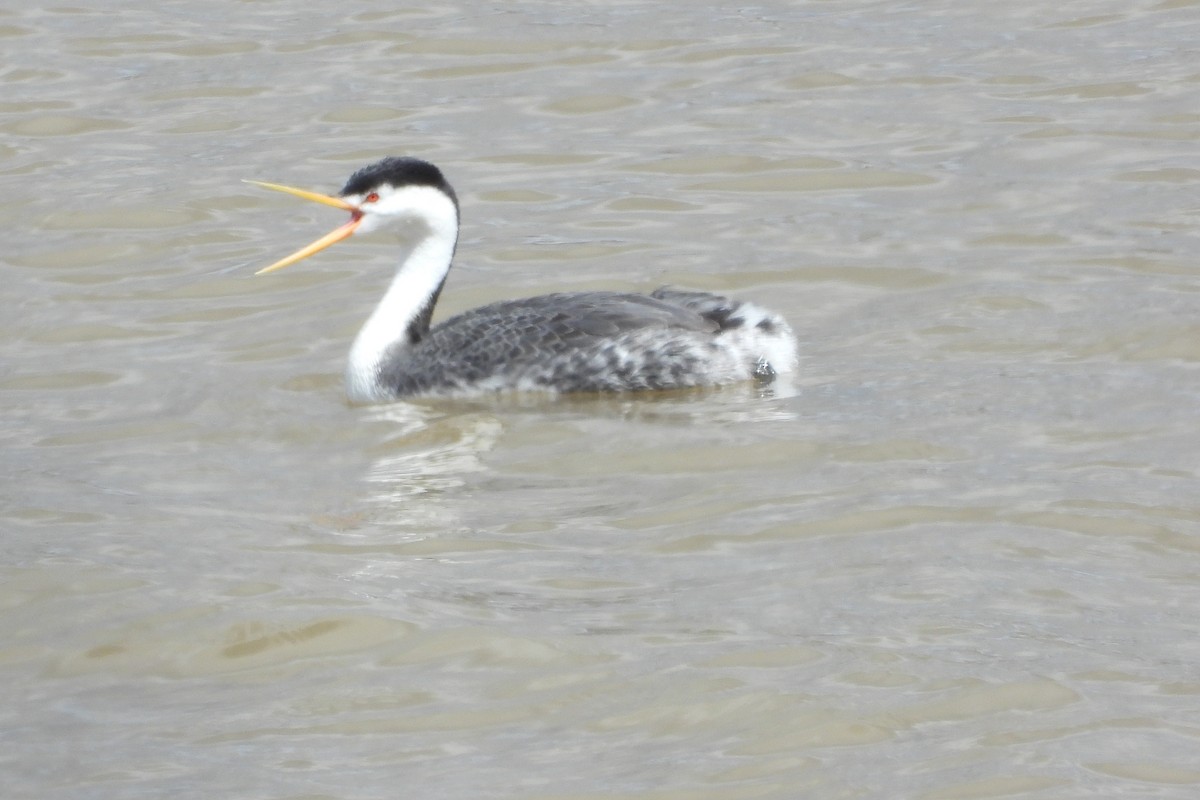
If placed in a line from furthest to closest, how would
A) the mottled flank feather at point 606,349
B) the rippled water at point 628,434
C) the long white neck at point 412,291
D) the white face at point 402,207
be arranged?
the white face at point 402,207 → the long white neck at point 412,291 → the mottled flank feather at point 606,349 → the rippled water at point 628,434

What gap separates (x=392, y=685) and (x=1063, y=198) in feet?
21.6

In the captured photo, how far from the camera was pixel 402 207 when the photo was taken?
31.7 feet

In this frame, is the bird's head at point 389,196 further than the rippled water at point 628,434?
Yes

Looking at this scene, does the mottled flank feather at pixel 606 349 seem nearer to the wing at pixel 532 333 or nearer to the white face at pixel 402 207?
the wing at pixel 532 333

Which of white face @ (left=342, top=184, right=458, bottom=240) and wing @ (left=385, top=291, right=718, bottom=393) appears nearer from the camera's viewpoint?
wing @ (left=385, top=291, right=718, bottom=393)

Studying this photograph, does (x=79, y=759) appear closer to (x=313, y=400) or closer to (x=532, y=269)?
(x=313, y=400)

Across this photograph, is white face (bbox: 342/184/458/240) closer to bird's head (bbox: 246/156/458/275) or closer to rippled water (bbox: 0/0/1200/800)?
bird's head (bbox: 246/156/458/275)

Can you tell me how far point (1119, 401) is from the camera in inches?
336

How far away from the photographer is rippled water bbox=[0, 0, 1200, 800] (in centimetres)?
582

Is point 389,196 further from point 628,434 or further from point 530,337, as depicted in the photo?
point 628,434

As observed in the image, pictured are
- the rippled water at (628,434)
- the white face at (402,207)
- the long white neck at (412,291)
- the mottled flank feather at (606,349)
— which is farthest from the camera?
the white face at (402,207)

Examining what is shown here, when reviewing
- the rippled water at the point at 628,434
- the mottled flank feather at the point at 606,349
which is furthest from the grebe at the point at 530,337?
the rippled water at the point at 628,434

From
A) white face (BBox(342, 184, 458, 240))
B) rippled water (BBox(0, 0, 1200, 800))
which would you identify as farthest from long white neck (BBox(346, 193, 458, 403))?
rippled water (BBox(0, 0, 1200, 800))

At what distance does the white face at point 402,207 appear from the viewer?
9.62 meters
